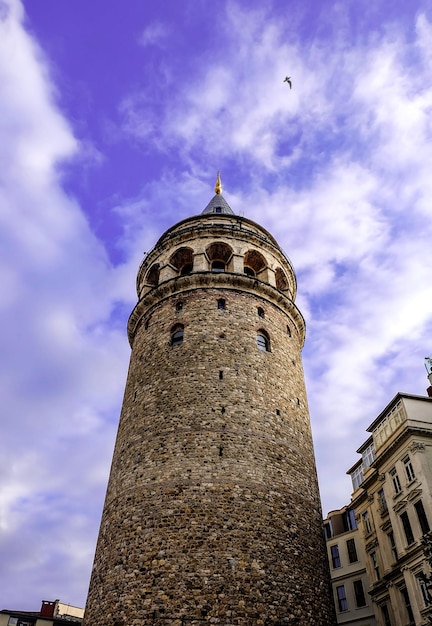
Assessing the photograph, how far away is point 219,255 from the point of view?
25.2 metres

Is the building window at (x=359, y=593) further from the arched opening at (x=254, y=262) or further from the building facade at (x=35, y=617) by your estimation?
the building facade at (x=35, y=617)

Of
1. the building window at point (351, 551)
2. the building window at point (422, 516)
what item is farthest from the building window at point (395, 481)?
the building window at point (351, 551)

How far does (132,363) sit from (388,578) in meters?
13.3

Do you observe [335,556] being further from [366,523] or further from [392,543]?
[392,543]

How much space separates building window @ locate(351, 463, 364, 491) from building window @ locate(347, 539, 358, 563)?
469cm

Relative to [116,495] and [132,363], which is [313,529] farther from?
[132,363]

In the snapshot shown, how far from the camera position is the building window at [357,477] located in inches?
1047

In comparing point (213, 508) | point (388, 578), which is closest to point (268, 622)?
point (213, 508)

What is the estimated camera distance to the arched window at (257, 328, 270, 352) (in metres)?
21.4

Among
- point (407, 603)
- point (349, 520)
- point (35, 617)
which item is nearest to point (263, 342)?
point (407, 603)

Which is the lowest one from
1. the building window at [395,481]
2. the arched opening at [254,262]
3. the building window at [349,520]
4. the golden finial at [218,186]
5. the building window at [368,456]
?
the building window at [395,481]

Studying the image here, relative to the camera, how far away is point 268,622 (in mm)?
14406

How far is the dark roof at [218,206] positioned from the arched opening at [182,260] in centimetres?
452

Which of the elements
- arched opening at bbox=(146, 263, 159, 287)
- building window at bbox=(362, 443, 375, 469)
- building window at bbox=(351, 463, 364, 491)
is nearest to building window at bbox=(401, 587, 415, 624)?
building window at bbox=(362, 443, 375, 469)
